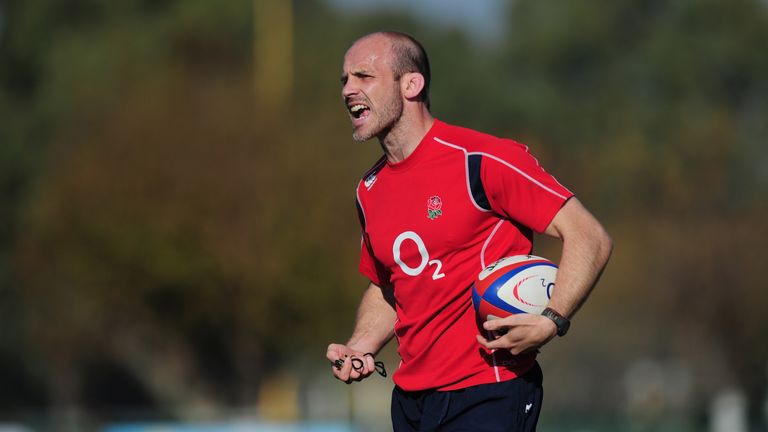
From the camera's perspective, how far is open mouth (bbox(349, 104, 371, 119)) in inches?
236

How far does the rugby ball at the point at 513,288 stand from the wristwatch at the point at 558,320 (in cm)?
10

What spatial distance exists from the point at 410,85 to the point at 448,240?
0.79m

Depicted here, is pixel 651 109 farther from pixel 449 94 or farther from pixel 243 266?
pixel 243 266

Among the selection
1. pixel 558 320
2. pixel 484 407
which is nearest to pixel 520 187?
pixel 558 320

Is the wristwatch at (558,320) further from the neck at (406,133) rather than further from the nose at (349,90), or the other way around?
the nose at (349,90)

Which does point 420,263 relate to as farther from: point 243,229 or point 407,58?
point 243,229

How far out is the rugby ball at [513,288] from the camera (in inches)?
213

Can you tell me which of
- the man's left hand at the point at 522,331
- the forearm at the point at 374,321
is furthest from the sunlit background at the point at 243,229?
the man's left hand at the point at 522,331

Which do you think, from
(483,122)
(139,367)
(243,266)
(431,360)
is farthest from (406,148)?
(483,122)

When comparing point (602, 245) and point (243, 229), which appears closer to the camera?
point (602, 245)

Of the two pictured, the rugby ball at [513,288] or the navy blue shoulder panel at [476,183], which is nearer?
the rugby ball at [513,288]

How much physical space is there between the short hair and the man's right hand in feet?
3.93

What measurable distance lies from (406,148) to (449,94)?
38.3 metres

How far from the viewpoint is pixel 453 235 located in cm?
569
